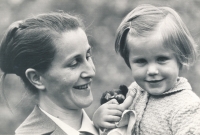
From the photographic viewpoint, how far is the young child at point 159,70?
200 centimetres

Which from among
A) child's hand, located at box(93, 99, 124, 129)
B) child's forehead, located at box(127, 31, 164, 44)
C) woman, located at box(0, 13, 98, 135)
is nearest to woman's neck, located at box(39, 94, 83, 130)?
woman, located at box(0, 13, 98, 135)

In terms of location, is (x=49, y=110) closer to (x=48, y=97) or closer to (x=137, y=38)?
(x=48, y=97)

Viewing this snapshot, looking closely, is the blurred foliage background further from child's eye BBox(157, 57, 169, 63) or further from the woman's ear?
child's eye BBox(157, 57, 169, 63)

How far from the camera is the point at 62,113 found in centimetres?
225

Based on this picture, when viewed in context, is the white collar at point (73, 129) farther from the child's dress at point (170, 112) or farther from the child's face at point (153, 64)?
the child's face at point (153, 64)

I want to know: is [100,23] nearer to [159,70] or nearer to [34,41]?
[34,41]

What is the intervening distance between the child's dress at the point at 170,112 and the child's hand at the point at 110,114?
0.38 feet

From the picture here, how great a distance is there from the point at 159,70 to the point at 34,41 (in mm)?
730

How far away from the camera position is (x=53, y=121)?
2209mm

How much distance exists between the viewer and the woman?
2.15 meters

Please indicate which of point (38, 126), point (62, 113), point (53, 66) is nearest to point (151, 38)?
point (53, 66)

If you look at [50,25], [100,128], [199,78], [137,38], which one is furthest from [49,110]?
[199,78]

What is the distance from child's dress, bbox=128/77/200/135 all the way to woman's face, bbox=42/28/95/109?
0.32 meters

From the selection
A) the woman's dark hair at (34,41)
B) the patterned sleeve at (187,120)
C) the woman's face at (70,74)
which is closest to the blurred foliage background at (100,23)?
the woman's dark hair at (34,41)
